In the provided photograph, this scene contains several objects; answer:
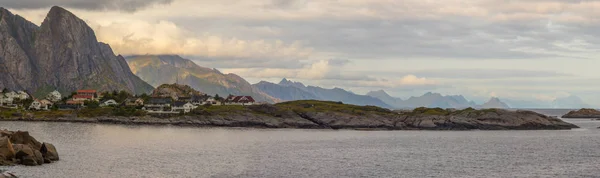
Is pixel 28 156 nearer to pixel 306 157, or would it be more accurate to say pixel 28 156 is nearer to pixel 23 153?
pixel 23 153

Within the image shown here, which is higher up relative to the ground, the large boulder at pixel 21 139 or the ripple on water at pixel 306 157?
the large boulder at pixel 21 139

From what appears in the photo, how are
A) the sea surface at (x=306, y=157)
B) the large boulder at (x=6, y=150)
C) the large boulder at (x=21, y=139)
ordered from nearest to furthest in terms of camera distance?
the large boulder at (x=6, y=150)
the sea surface at (x=306, y=157)
the large boulder at (x=21, y=139)

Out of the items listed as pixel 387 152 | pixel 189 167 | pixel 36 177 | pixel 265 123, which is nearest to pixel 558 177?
pixel 387 152

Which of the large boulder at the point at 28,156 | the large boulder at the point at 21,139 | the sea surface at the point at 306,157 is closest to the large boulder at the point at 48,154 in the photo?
the sea surface at the point at 306,157

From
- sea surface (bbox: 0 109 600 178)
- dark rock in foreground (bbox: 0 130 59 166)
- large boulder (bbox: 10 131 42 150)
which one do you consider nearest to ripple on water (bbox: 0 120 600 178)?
sea surface (bbox: 0 109 600 178)

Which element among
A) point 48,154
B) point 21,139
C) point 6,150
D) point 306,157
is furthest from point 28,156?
point 306,157

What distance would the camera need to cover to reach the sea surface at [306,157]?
80812 millimetres

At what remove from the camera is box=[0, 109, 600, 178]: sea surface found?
8081 centimetres

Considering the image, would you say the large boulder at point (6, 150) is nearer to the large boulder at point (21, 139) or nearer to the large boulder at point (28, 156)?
the large boulder at point (28, 156)

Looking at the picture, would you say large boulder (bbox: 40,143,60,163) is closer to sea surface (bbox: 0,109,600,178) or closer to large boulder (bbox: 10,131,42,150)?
sea surface (bbox: 0,109,600,178)

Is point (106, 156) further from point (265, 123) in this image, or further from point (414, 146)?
point (265, 123)

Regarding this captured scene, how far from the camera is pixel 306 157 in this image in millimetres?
101438

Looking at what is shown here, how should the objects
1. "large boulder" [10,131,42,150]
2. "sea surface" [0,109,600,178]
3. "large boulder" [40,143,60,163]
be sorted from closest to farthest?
"sea surface" [0,109,600,178] < "large boulder" [40,143,60,163] < "large boulder" [10,131,42,150]

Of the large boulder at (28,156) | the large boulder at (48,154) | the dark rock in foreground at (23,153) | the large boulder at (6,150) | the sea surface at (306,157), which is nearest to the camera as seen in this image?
the large boulder at (6,150)
